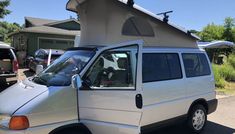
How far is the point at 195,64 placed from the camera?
655cm

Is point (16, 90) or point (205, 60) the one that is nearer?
point (16, 90)

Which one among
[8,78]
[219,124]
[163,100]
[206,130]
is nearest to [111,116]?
[163,100]

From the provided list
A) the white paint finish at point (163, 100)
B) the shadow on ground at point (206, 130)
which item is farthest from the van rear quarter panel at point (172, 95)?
the shadow on ground at point (206, 130)

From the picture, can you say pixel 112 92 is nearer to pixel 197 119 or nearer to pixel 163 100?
pixel 163 100

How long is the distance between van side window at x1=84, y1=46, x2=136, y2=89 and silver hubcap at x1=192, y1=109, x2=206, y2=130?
2.54m

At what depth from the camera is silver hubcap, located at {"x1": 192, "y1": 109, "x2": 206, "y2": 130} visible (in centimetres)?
658

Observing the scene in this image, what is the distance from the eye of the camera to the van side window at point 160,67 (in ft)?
17.6

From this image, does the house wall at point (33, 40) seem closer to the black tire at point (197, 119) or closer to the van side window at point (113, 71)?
the black tire at point (197, 119)

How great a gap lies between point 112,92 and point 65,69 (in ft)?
2.88

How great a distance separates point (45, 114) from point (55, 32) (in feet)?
→ 80.3

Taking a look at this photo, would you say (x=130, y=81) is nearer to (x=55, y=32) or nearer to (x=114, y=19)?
(x=114, y=19)

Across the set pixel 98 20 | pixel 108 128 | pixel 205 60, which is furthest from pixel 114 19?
pixel 205 60

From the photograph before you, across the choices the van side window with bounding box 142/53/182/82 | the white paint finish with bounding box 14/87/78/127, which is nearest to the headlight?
the white paint finish with bounding box 14/87/78/127

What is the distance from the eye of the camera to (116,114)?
4578 millimetres
